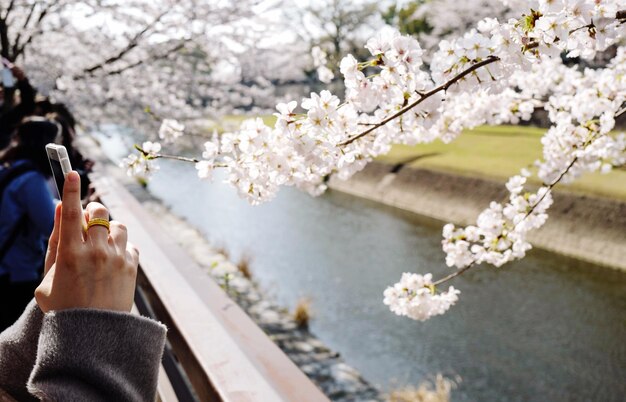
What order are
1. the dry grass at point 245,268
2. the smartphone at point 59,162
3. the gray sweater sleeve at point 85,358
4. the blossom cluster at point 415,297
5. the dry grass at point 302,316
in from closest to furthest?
the gray sweater sleeve at point 85,358 → the smartphone at point 59,162 → the blossom cluster at point 415,297 → the dry grass at point 302,316 → the dry grass at point 245,268

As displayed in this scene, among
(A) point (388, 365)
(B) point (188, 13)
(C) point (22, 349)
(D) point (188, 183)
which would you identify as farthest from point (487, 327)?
(D) point (188, 183)

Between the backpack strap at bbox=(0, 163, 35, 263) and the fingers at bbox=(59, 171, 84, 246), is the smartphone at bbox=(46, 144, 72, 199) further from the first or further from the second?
the backpack strap at bbox=(0, 163, 35, 263)

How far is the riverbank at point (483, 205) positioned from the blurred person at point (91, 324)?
34.5 ft

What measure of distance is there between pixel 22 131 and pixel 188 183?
15.5 metres

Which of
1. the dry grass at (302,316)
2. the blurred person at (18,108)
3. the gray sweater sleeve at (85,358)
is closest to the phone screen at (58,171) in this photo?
the gray sweater sleeve at (85,358)

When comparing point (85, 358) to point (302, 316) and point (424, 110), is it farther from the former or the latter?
point (302, 316)

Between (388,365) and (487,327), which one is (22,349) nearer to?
(388,365)

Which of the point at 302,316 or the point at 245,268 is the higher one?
the point at 302,316

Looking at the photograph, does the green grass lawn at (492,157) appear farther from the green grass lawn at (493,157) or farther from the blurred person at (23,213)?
the blurred person at (23,213)

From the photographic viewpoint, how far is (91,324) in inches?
30.6

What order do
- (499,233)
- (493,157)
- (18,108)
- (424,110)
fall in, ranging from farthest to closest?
(493,157), (18,108), (499,233), (424,110)

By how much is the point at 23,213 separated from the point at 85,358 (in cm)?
205

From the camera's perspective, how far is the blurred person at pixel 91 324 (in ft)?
2.52

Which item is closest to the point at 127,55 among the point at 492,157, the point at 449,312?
the point at 449,312
